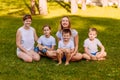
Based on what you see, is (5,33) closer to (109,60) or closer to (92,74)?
(109,60)

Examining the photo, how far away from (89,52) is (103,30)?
5846 mm

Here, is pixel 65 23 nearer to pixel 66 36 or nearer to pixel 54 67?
pixel 66 36

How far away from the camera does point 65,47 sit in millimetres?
9609

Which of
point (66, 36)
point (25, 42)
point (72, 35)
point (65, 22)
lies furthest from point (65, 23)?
point (25, 42)

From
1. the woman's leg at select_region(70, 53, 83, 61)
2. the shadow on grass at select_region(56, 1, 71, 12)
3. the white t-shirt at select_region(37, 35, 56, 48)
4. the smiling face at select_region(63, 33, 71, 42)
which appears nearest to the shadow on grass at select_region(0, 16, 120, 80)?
the woman's leg at select_region(70, 53, 83, 61)

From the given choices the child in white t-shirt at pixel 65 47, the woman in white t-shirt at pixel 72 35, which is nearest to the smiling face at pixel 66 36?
the child in white t-shirt at pixel 65 47

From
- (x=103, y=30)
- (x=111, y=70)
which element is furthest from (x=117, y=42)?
(x=111, y=70)

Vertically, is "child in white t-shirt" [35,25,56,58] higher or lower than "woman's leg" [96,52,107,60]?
higher

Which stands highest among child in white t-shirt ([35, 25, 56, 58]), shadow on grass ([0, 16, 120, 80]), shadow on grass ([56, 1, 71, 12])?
child in white t-shirt ([35, 25, 56, 58])

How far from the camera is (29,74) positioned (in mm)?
8703

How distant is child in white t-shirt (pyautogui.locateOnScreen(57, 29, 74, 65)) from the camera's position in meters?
9.45

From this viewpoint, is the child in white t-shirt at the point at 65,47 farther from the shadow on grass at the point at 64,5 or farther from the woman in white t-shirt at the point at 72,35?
the shadow on grass at the point at 64,5

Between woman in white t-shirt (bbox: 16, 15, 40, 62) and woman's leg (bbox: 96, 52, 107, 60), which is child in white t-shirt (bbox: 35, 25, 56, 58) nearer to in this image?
woman in white t-shirt (bbox: 16, 15, 40, 62)

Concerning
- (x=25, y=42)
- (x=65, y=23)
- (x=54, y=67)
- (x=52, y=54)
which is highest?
(x=65, y=23)
